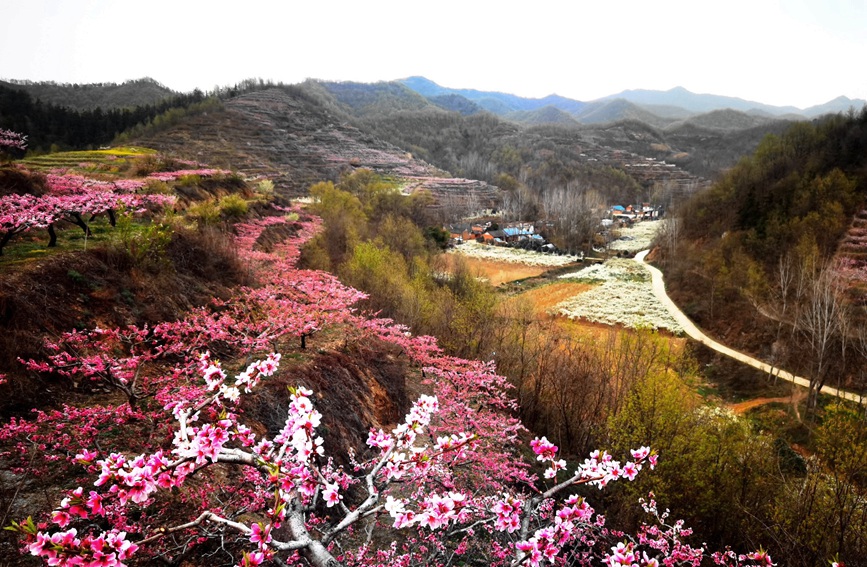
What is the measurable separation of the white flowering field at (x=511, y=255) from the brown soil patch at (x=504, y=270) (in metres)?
1.77

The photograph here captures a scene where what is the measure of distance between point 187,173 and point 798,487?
31.1 m

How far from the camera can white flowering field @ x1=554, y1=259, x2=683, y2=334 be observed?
37.2m

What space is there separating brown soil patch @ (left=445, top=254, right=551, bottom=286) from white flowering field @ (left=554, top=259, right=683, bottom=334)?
477cm

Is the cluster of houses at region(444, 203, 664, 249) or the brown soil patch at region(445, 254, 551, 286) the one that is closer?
the brown soil patch at region(445, 254, 551, 286)

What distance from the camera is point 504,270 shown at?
187 ft

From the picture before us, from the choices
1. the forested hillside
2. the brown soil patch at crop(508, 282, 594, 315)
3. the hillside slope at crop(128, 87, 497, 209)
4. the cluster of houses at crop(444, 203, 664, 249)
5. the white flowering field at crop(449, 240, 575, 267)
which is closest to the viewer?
the forested hillside

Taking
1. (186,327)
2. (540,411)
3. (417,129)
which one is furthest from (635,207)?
(186,327)

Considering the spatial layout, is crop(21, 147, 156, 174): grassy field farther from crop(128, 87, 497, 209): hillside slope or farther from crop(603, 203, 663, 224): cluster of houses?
crop(603, 203, 663, 224): cluster of houses

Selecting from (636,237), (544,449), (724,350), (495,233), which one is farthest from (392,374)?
(636,237)

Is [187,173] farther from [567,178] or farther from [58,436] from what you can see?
[567,178]

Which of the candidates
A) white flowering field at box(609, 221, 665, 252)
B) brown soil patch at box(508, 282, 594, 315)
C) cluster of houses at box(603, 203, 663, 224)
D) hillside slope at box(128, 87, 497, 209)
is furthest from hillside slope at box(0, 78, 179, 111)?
cluster of houses at box(603, 203, 663, 224)

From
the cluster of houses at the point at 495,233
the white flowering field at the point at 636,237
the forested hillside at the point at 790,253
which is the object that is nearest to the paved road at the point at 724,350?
the forested hillside at the point at 790,253

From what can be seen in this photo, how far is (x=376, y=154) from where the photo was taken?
9775 centimetres

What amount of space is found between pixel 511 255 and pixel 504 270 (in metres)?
9.14
